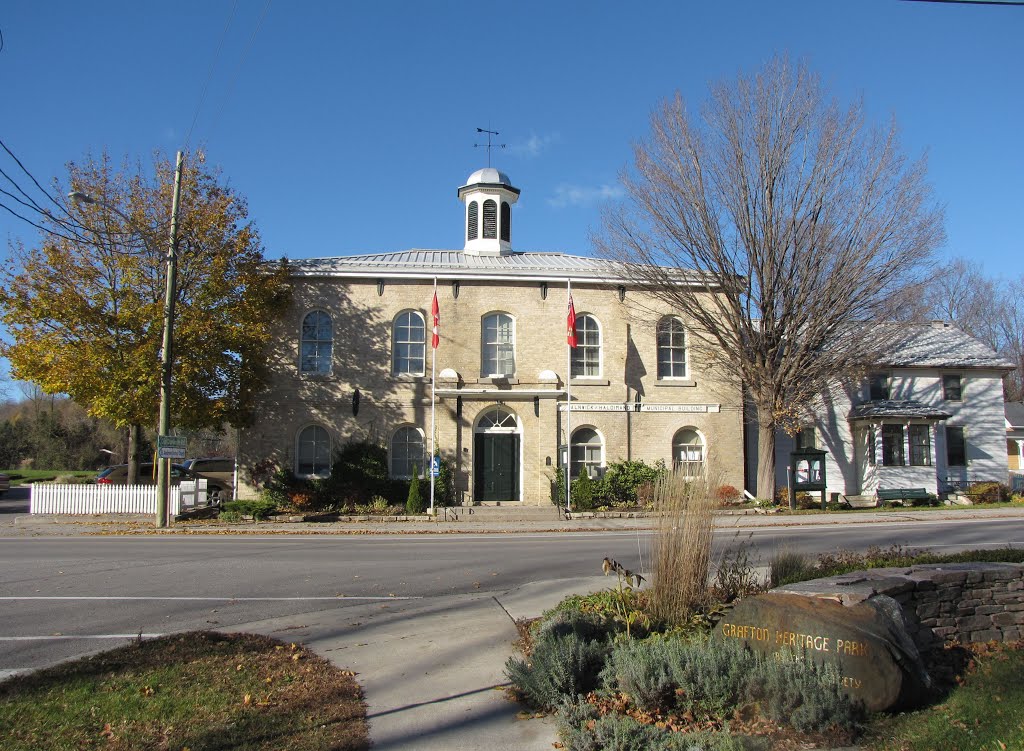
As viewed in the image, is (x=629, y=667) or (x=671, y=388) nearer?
(x=629, y=667)

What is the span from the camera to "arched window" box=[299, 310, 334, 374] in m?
25.8

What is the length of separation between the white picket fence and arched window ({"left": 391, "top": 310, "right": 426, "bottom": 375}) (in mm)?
7782

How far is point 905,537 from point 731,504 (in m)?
8.93

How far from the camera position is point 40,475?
5075 cm

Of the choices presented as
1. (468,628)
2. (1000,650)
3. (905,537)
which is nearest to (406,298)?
(905,537)

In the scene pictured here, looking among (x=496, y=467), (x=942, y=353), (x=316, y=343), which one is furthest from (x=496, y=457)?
(x=942, y=353)

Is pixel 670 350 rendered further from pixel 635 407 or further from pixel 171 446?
pixel 171 446

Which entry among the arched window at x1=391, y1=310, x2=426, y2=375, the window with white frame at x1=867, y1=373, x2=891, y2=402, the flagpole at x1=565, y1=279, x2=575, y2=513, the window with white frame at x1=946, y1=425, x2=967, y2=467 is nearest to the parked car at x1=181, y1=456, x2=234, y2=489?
the arched window at x1=391, y1=310, x2=426, y2=375

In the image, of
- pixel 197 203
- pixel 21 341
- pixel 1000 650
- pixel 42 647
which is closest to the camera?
pixel 1000 650

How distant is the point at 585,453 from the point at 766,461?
19.0ft

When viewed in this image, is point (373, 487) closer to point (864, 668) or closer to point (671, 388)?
point (671, 388)

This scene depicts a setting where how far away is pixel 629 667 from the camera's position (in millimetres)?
5562

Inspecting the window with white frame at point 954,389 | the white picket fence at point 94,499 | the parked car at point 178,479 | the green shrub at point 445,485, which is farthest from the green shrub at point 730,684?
the window with white frame at point 954,389

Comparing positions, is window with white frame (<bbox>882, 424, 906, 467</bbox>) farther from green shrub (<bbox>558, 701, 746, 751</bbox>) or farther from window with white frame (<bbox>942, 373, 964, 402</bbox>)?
green shrub (<bbox>558, 701, 746, 751</bbox>)
